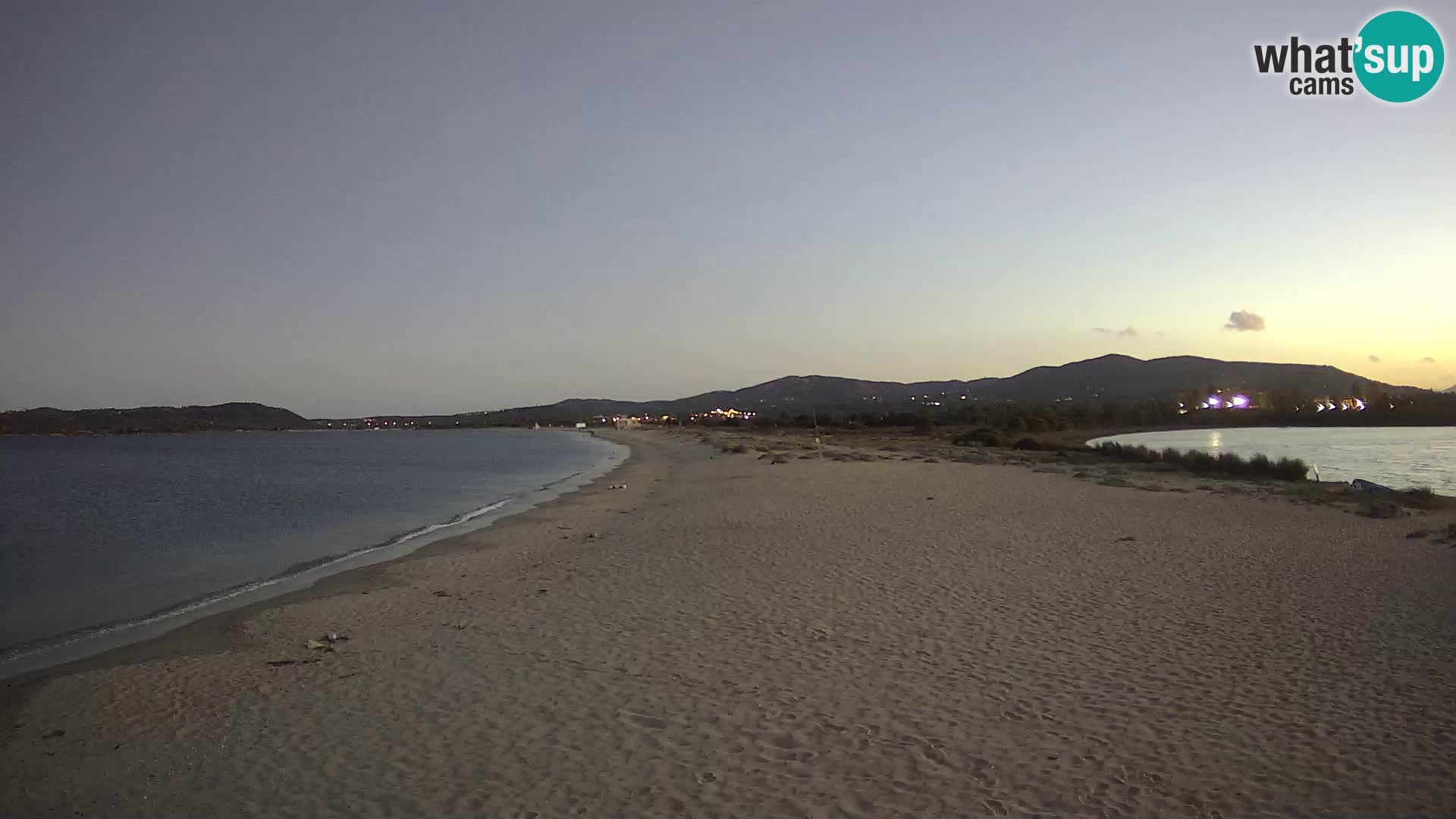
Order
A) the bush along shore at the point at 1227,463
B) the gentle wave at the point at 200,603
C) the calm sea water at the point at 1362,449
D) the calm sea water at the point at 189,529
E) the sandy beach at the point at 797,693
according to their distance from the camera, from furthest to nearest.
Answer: the calm sea water at the point at 1362,449
the bush along shore at the point at 1227,463
the calm sea water at the point at 189,529
the gentle wave at the point at 200,603
the sandy beach at the point at 797,693

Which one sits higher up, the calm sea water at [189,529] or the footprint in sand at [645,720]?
the footprint in sand at [645,720]

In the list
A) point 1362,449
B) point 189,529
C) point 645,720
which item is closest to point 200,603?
point 645,720

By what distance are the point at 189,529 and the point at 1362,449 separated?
62024 mm

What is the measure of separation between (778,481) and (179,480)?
31.2 metres

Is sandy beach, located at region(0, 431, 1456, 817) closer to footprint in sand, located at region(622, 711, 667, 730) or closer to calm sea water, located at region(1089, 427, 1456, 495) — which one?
footprint in sand, located at region(622, 711, 667, 730)

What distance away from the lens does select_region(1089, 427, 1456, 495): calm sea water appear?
32.1 meters

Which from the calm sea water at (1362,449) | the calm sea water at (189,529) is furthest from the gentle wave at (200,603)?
the calm sea water at (1362,449)

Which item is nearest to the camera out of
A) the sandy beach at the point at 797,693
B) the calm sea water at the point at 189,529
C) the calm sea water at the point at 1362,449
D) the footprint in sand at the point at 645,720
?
the sandy beach at the point at 797,693

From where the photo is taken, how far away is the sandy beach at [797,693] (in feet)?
17.0

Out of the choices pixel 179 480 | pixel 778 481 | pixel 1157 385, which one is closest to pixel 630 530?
pixel 778 481

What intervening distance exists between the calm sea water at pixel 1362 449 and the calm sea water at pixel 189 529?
1215 inches

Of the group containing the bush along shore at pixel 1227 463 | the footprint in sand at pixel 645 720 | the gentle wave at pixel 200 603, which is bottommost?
the gentle wave at pixel 200 603

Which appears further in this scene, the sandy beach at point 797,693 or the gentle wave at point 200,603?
the gentle wave at point 200,603

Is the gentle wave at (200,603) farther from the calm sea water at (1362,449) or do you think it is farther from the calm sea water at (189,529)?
the calm sea water at (1362,449)
